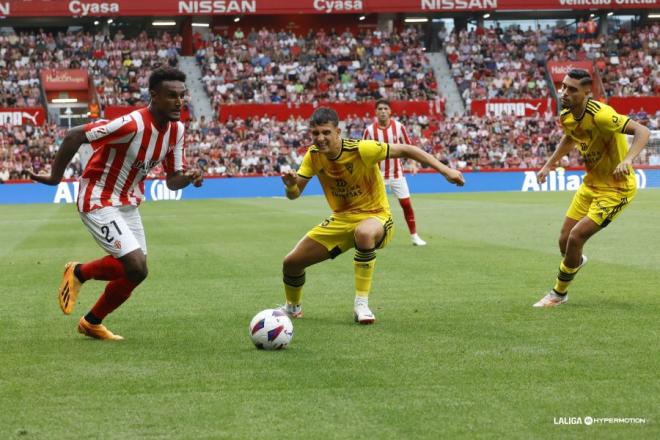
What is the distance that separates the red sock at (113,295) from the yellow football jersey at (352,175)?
195cm

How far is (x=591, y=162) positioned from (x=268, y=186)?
96.5ft

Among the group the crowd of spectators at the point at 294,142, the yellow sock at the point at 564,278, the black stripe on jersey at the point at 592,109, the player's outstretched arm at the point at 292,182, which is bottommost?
the crowd of spectators at the point at 294,142

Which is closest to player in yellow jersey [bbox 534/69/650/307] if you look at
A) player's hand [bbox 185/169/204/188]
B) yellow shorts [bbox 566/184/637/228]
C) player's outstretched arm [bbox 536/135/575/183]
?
yellow shorts [bbox 566/184/637/228]

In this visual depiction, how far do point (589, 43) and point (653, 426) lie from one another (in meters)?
51.7

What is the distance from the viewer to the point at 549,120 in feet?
155

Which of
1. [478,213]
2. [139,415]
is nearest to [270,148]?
[478,213]

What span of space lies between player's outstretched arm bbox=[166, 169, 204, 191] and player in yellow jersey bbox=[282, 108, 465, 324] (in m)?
0.81

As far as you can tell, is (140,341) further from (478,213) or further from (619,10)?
(619,10)

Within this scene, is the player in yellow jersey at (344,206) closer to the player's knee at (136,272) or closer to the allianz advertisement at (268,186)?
the player's knee at (136,272)

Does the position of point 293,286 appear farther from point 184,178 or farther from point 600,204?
point 600,204

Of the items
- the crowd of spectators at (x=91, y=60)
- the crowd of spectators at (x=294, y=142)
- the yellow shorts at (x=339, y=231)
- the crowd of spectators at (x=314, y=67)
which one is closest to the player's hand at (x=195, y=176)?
the yellow shorts at (x=339, y=231)

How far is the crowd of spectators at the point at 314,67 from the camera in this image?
48562 mm

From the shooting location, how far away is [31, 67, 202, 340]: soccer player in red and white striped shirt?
7633 millimetres

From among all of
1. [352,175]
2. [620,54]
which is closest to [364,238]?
[352,175]
